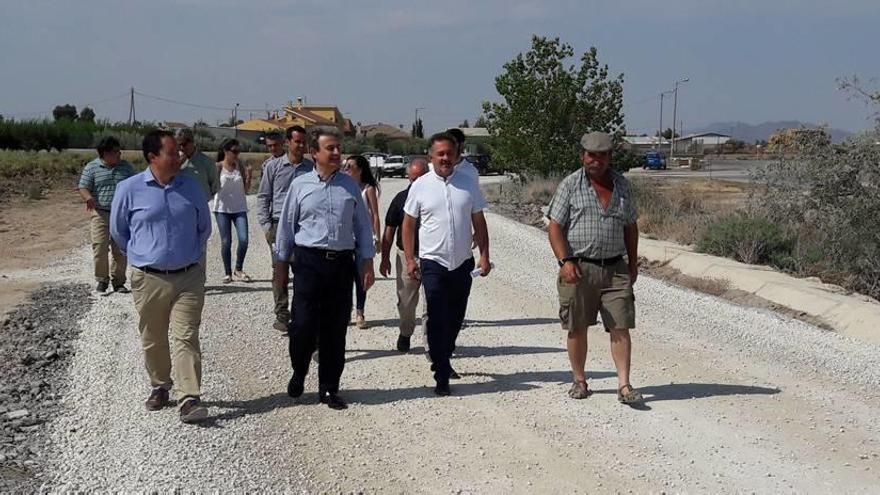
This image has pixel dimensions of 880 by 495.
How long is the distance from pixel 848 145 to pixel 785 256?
1.93 m

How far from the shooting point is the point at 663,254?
1494 centimetres

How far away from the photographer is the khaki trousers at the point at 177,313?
20.5ft

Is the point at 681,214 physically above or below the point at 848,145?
below

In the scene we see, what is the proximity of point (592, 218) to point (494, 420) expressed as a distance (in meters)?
1.64

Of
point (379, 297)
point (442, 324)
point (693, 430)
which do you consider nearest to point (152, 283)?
point (442, 324)

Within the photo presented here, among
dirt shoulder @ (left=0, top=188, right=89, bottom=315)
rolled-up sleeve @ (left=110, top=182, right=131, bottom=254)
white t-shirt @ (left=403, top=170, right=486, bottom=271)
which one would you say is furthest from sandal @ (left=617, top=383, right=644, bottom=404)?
dirt shoulder @ (left=0, top=188, right=89, bottom=315)

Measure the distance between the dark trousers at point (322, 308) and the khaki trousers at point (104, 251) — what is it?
516cm

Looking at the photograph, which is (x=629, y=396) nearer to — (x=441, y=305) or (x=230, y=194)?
(x=441, y=305)

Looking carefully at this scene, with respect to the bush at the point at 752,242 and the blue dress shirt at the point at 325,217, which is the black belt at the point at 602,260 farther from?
the bush at the point at 752,242

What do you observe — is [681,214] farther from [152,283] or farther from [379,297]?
[152,283]

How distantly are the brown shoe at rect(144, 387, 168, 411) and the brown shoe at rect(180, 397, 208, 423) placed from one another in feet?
1.26

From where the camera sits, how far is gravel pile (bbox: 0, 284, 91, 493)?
18.5ft

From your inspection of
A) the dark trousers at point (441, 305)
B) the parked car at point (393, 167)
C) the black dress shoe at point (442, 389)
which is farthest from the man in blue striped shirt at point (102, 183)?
the parked car at point (393, 167)

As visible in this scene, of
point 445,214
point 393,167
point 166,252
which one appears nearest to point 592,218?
point 445,214
